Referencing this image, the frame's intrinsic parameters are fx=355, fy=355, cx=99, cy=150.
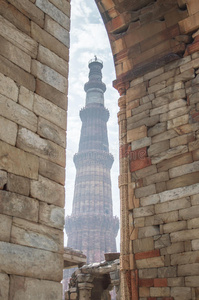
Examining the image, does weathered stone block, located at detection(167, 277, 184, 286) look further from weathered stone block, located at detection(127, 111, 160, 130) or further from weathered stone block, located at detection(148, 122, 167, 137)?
weathered stone block, located at detection(127, 111, 160, 130)

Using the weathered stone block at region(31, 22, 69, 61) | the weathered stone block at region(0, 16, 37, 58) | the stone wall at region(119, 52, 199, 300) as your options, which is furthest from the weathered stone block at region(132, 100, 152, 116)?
the weathered stone block at region(0, 16, 37, 58)

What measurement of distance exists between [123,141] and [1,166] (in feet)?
15.2

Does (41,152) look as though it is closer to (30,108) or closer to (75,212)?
(30,108)

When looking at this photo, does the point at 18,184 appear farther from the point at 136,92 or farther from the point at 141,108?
the point at 136,92

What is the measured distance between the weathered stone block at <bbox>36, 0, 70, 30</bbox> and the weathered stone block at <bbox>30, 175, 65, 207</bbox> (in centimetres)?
188

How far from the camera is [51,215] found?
3.11 metres

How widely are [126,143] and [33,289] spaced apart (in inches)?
187

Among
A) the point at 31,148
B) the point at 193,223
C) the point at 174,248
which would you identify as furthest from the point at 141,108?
the point at 31,148

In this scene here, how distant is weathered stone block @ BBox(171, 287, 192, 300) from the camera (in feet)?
17.9

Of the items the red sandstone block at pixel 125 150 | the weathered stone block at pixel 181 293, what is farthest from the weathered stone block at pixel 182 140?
the weathered stone block at pixel 181 293

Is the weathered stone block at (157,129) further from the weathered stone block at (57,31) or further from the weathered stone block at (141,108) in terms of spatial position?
the weathered stone block at (57,31)

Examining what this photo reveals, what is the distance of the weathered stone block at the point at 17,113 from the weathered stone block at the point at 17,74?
0.26 metres

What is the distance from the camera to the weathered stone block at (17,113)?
302 cm

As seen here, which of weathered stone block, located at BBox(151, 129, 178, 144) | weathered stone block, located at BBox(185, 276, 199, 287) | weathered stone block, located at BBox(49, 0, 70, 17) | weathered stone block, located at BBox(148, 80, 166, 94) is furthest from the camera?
weathered stone block, located at BBox(148, 80, 166, 94)
